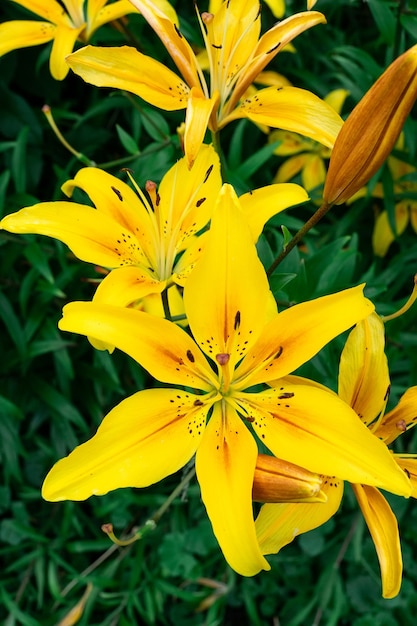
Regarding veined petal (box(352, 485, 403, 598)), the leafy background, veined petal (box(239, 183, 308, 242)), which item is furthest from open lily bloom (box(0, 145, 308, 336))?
the leafy background

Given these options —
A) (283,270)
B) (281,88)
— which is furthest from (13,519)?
(281,88)

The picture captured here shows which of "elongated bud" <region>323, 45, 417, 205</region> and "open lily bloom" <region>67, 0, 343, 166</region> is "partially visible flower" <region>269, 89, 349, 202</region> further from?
"elongated bud" <region>323, 45, 417, 205</region>

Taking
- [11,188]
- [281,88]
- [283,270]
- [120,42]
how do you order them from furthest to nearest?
[11,188]
[120,42]
[283,270]
[281,88]

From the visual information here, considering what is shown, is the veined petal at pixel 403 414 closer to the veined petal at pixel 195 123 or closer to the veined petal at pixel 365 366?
the veined petal at pixel 365 366

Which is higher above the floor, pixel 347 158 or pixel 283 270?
pixel 347 158

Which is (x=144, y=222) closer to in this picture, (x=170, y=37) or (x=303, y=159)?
(x=170, y=37)

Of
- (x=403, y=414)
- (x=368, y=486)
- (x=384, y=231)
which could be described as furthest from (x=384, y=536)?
(x=384, y=231)

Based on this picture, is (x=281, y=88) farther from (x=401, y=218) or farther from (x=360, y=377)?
(x=401, y=218)
